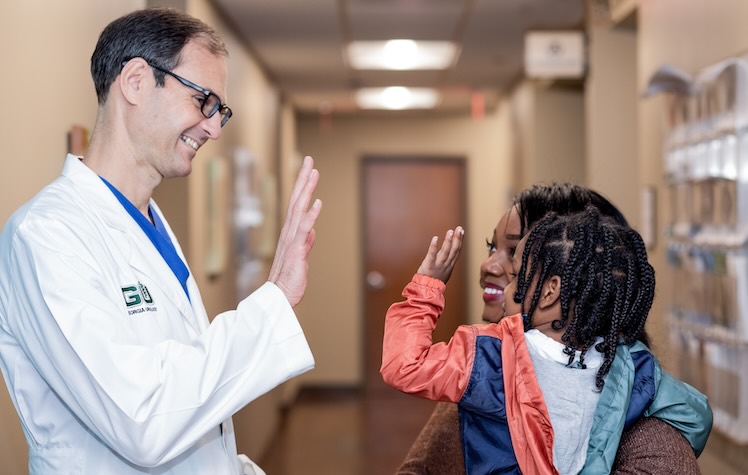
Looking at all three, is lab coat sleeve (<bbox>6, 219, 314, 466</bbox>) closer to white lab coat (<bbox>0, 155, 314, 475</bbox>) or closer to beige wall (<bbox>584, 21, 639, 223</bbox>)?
white lab coat (<bbox>0, 155, 314, 475</bbox>)

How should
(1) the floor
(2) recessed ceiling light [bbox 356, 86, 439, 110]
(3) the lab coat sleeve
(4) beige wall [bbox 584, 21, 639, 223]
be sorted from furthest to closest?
(2) recessed ceiling light [bbox 356, 86, 439, 110] → (1) the floor → (4) beige wall [bbox 584, 21, 639, 223] → (3) the lab coat sleeve

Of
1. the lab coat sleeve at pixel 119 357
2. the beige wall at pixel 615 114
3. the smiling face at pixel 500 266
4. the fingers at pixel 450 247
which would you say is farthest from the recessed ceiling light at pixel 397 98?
Result: the lab coat sleeve at pixel 119 357

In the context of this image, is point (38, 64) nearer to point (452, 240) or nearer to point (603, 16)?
point (452, 240)

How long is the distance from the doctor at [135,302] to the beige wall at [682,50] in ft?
6.19

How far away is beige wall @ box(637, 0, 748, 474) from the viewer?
9.25ft

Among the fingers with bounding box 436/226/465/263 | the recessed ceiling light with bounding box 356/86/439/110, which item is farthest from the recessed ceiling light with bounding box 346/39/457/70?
the fingers with bounding box 436/226/465/263

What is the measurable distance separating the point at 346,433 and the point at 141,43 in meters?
5.40

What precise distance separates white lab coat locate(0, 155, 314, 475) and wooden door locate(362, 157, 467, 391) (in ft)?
23.7

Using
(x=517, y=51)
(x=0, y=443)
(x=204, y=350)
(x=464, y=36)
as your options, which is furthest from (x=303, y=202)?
(x=517, y=51)

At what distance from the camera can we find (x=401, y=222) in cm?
873

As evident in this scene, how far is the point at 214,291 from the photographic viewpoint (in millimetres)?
4477

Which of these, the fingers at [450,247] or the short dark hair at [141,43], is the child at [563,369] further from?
the short dark hair at [141,43]

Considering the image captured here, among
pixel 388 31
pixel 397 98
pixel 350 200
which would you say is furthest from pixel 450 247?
pixel 350 200

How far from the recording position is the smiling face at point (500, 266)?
1.72 meters
